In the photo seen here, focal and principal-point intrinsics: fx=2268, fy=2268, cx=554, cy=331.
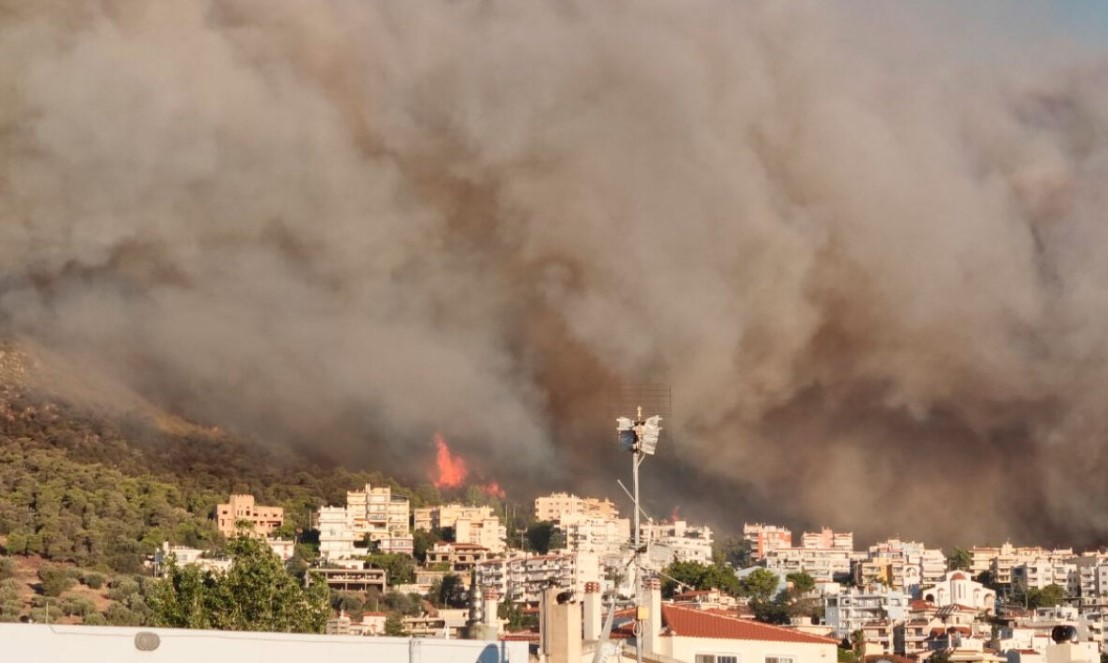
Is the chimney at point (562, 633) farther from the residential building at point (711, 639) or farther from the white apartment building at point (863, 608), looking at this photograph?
the white apartment building at point (863, 608)

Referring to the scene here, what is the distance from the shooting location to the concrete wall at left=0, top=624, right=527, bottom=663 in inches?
425

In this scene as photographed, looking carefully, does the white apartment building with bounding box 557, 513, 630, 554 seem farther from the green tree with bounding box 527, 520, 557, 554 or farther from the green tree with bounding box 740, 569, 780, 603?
the green tree with bounding box 740, 569, 780, 603

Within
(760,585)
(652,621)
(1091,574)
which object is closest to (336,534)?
(760,585)

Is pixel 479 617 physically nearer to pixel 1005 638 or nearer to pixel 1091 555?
pixel 1005 638

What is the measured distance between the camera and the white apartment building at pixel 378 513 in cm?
5034

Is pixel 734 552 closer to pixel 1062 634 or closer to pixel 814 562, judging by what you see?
pixel 814 562

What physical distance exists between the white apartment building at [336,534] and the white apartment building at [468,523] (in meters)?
2.44

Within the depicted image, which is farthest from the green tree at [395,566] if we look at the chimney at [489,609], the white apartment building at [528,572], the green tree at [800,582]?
the chimney at [489,609]

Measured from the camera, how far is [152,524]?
44719 millimetres

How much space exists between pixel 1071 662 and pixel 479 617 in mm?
5898

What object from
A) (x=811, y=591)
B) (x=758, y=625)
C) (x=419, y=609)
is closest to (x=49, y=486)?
(x=419, y=609)

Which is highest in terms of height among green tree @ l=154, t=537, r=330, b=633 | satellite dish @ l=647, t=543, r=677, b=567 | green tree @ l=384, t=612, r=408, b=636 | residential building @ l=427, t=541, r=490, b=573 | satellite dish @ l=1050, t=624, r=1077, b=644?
residential building @ l=427, t=541, r=490, b=573

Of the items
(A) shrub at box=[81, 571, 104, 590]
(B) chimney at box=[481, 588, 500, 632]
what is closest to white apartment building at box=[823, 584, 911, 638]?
(A) shrub at box=[81, 571, 104, 590]

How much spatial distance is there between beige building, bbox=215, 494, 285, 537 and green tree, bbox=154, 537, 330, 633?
73.8 ft
